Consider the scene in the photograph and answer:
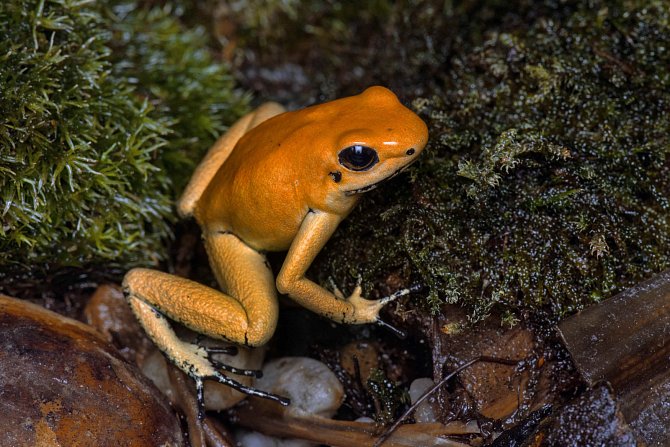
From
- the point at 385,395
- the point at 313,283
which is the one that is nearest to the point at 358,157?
the point at 313,283

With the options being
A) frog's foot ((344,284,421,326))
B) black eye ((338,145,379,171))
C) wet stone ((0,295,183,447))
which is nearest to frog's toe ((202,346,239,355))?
wet stone ((0,295,183,447))

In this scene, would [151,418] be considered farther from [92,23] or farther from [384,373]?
[92,23]

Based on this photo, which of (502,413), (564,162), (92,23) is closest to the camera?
(502,413)

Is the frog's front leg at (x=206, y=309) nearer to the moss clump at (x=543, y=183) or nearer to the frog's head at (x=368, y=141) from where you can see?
the moss clump at (x=543, y=183)

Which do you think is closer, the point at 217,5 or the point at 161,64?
the point at 161,64

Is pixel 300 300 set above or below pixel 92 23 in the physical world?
below

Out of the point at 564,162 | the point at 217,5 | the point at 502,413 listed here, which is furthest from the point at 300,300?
the point at 217,5

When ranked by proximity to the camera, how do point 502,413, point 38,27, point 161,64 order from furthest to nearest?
point 161,64 → point 38,27 → point 502,413

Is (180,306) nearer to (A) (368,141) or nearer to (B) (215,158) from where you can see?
(B) (215,158)
